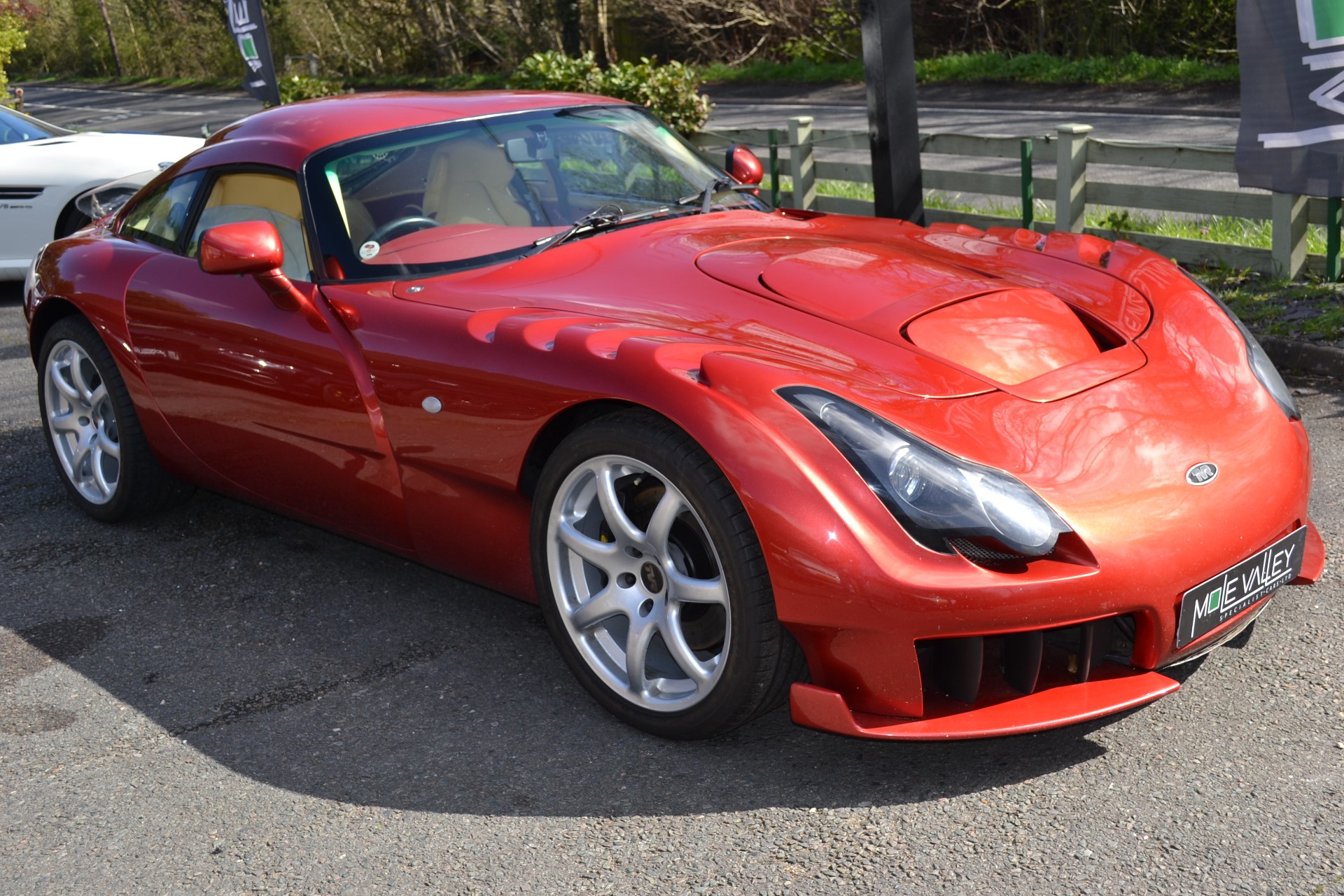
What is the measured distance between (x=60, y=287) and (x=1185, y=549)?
3.97 meters

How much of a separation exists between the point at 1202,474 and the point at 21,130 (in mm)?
9836

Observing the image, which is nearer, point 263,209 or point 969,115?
point 263,209

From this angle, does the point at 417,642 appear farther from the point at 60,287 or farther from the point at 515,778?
the point at 60,287

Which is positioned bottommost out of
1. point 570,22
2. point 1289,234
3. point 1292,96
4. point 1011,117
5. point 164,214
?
point 1011,117

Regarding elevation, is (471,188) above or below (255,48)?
below

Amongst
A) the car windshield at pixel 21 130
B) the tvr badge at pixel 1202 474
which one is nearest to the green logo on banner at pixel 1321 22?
the tvr badge at pixel 1202 474

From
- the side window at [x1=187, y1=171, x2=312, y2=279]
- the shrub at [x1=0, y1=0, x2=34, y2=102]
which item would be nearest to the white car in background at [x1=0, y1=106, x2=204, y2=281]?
the side window at [x1=187, y1=171, x2=312, y2=279]

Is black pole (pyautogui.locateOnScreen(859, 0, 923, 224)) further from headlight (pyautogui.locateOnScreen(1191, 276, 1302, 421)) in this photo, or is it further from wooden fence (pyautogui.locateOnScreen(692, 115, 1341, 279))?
headlight (pyautogui.locateOnScreen(1191, 276, 1302, 421))

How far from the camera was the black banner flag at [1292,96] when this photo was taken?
6.32 metres

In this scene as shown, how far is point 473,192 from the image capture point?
402 cm

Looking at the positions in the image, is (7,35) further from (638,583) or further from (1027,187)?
(638,583)

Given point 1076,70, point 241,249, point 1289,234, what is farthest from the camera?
point 1076,70

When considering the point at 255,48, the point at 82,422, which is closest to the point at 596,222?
the point at 82,422

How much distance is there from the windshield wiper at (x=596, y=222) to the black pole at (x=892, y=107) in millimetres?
4060
